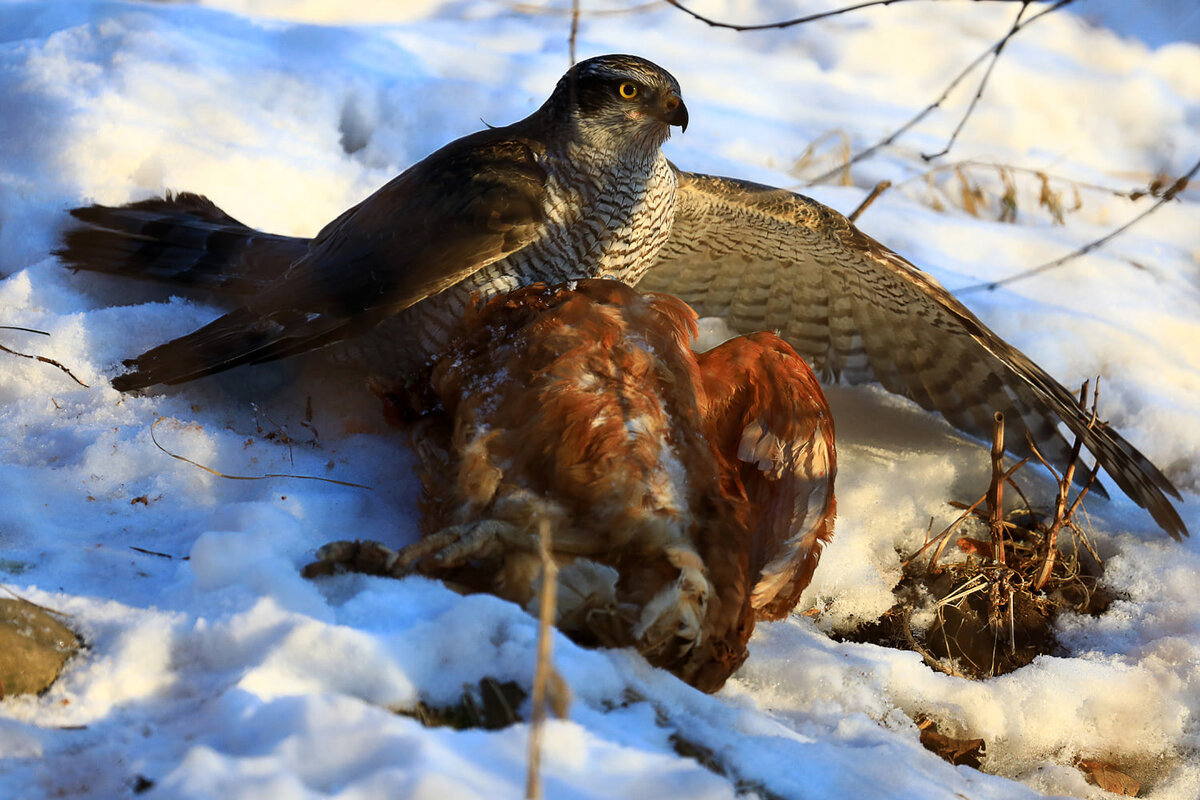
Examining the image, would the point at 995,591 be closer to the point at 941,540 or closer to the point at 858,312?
the point at 941,540

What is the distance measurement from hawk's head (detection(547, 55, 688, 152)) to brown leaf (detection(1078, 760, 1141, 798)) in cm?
232

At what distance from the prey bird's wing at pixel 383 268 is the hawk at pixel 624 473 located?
1.55 ft

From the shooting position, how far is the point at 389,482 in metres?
2.51

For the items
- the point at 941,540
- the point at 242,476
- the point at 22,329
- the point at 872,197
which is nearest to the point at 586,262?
the point at 242,476

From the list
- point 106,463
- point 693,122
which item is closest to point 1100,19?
point 693,122

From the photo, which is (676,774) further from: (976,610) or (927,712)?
(976,610)

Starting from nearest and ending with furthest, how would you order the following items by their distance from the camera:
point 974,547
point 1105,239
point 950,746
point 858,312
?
point 950,746 < point 974,547 < point 1105,239 < point 858,312

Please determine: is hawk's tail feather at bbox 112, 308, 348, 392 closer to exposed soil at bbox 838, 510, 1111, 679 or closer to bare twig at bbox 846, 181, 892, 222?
exposed soil at bbox 838, 510, 1111, 679

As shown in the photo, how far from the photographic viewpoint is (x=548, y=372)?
207 cm

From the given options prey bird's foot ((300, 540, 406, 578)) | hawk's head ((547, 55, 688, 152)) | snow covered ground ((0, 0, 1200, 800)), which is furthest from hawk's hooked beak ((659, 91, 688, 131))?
prey bird's foot ((300, 540, 406, 578))

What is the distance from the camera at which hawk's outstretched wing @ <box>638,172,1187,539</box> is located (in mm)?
3064

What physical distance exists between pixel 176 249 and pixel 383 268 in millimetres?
1112

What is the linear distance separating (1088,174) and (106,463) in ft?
20.8

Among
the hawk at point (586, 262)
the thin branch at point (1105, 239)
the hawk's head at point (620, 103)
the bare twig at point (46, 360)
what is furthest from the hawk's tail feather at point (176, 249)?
the thin branch at point (1105, 239)
